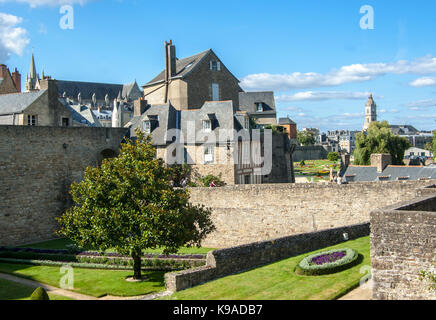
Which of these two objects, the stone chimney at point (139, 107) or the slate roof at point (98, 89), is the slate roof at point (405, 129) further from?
the stone chimney at point (139, 107)

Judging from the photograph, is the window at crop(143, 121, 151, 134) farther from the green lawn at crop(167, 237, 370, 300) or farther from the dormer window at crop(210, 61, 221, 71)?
the green lawn at crop(167, 237, 370, 300)

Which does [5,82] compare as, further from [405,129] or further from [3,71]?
[405,129]

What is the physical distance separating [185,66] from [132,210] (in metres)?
26.9

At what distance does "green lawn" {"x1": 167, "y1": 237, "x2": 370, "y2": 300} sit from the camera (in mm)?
14211

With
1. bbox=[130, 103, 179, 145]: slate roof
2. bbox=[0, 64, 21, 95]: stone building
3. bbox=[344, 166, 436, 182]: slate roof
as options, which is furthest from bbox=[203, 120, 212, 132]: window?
bbox=[0, 64, 21, 95]: stone building

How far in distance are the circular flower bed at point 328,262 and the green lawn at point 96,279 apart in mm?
6136

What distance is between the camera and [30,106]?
35906 millimetres

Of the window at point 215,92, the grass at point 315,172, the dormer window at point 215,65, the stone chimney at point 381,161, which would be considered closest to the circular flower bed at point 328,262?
the stone chimney at point 381,161

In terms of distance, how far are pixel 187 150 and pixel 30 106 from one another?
1253 cm

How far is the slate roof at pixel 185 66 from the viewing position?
4325cm

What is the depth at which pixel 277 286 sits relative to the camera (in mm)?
15500

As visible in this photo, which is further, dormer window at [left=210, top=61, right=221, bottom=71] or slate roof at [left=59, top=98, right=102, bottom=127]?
slate roof at [left=59, top=98, right=102, bottom=127]

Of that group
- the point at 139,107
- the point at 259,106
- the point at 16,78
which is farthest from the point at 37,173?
the point at 259,106
